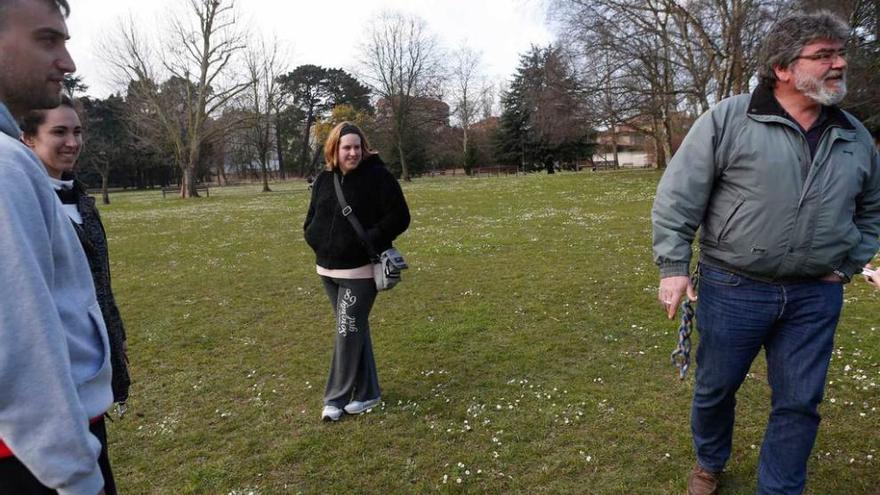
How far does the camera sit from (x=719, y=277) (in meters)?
2.66

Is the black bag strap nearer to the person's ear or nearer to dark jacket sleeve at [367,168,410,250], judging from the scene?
dark jacket sleeve at [367,168,410,250]

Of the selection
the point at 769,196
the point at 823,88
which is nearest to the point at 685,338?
the point at 769,196

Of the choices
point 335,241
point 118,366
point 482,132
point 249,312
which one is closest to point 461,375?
point 335,241

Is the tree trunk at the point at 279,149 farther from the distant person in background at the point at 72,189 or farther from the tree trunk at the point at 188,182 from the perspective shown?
the distant person in background at the point at 72,189

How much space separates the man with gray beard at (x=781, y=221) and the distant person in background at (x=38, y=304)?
7.78 ft

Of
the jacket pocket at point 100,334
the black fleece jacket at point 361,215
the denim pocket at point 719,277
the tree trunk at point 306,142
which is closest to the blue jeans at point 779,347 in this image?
the denim pocket at point 719,277

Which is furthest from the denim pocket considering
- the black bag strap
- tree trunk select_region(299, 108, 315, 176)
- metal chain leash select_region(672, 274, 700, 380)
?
tree trunk select_region(299, 108, 315, 176)

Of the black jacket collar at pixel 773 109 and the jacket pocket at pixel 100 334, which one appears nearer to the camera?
the jacket pocket at pixel 100 334

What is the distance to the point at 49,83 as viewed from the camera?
1.37 meters

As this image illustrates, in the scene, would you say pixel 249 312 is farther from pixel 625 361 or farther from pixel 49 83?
pixel 49 83

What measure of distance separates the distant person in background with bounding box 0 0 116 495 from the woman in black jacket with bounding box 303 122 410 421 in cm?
243

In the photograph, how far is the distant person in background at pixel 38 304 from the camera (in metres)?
1.13

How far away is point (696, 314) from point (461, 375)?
2.36 m

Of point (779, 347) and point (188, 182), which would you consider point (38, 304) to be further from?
point (188, 182)
